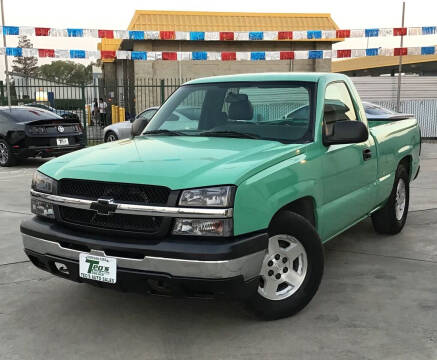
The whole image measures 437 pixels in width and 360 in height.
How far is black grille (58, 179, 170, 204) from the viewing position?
309 centimetres

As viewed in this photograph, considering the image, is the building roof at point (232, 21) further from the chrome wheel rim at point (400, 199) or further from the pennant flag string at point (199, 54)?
the chrome wheel rim at point (400, 199)

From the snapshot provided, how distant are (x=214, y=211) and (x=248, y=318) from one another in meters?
1.05

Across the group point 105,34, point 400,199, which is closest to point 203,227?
point 400,199

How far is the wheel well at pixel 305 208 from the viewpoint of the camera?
3.73m

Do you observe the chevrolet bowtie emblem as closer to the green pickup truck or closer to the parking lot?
the green pickup truck

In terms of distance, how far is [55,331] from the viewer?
11.5 feet

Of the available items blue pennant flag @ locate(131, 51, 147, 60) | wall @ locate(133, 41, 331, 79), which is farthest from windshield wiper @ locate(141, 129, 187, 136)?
wall @ locate(133, 41, 331, 79)

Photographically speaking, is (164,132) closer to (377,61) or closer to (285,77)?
→ (285,77)

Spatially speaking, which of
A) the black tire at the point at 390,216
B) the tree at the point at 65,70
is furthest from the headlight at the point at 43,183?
the tree at the point at 65,70

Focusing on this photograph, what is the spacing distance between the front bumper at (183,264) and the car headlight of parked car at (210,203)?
7cm

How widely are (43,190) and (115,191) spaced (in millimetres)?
697

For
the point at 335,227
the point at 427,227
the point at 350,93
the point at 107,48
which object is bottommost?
the point at 427,227

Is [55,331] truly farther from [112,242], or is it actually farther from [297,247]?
[297,247]

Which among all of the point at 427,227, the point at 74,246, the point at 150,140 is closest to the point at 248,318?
the point at 74,246
